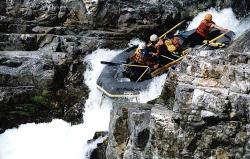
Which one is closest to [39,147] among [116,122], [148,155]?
[116,122]

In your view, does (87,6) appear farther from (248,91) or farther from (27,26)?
(248,91)

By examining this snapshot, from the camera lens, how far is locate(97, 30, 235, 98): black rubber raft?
48.0ft

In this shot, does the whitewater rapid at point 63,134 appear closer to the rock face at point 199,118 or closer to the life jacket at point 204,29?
the life jacket at point 204,29

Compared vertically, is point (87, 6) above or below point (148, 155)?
above

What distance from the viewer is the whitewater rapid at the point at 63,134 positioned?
14.7 meters

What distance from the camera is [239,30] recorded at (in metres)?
17.4

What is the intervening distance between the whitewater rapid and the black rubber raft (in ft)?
1.08

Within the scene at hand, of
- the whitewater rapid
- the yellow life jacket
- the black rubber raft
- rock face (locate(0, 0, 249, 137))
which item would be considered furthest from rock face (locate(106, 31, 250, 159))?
rock face (locate(0, 0, 249, 137))

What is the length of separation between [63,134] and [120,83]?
2.85 metres

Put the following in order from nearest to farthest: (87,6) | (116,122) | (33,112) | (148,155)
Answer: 1. (148,155)
2. (116,122)
3. (33,112)
4. (87,6)

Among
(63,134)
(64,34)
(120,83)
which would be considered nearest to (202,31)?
(120,83)

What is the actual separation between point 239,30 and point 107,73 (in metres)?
5.48

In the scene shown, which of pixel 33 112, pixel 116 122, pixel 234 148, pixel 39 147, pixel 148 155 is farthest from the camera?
pixel 33 112

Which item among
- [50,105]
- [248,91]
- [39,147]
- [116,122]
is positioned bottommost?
[39,147]
